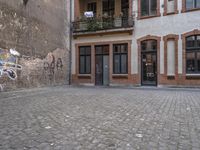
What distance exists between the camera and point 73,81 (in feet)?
76.5

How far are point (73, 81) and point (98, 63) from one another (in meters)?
2.76

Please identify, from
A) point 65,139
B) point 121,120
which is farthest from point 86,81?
point 65,139

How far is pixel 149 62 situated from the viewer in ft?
66.9

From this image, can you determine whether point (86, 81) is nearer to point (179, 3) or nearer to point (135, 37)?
point (135, 37)

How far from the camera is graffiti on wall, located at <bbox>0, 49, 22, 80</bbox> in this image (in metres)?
Result: 15.0

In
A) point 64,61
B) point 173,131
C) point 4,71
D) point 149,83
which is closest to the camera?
point 173,131

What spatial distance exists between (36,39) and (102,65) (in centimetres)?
656

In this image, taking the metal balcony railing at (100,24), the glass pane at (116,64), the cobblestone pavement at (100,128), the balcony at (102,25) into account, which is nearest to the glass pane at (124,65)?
the glass pane at (116,64)

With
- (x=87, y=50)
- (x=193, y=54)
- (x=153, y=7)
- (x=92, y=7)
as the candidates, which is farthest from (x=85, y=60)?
(x=193, y=54)

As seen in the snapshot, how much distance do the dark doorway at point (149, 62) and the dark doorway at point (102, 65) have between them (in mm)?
3233

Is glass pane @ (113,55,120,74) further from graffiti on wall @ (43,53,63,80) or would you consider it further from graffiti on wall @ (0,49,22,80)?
graffiti on wall @ (0,49,22,80)

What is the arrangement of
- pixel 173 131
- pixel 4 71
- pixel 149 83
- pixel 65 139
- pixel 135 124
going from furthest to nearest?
pixel 149 83, pixel 4 71, pixel 135 124, pixel 173 131, pixel 65 139

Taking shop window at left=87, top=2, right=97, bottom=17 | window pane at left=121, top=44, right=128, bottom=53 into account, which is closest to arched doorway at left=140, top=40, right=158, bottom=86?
window pane at left=121, top=44, right=128, bottom=53

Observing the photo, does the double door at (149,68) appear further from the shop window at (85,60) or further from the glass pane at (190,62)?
the shop window at (85,60)
